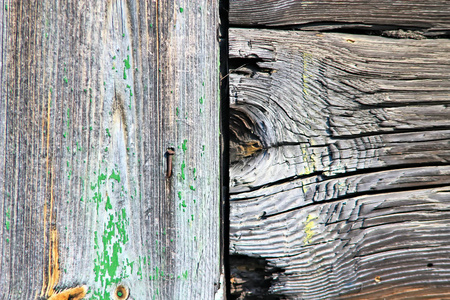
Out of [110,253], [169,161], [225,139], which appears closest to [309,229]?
[225,139]

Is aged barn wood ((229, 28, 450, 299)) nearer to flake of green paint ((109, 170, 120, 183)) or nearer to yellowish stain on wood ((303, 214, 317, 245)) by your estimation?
yellowish stain on wood ((303, 214, 317, 245))

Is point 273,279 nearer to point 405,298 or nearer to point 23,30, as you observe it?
point 405,298

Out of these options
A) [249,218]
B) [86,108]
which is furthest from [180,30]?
[249,218]

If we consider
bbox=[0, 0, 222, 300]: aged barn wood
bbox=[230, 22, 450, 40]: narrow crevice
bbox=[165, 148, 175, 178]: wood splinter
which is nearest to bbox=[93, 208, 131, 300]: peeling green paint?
bbox=[0, 0, 222, 300]: aged barn wood

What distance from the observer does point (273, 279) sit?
1.26 m

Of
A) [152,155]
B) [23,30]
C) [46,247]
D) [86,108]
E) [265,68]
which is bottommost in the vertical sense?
[46,247]

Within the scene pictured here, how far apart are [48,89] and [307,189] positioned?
37.4 inches

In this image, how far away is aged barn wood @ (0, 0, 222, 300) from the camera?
1106 millimetres

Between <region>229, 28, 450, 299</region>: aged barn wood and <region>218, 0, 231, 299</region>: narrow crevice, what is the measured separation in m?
0.03

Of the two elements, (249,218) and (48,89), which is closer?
(48,89)

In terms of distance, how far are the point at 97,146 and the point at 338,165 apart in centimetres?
85

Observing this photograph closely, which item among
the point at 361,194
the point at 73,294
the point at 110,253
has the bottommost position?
the point at 73,294

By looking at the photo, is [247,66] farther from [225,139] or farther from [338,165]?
[338,165]

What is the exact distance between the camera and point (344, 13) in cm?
128
